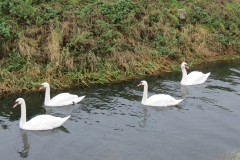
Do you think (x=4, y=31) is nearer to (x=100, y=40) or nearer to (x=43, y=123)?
(x=100, y=40)

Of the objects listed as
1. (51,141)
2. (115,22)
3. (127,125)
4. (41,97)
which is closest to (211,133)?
(127,125)

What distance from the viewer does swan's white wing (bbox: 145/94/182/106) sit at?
63.8ft

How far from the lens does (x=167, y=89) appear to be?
2205 cm

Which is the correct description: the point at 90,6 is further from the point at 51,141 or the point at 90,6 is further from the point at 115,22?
the point at 51,141

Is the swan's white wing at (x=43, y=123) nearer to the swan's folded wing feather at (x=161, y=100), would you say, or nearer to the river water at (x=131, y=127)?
the river water at (x=131, y=127)

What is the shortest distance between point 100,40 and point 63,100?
6162 millimetres

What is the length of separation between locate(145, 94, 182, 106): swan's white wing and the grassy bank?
3.98m

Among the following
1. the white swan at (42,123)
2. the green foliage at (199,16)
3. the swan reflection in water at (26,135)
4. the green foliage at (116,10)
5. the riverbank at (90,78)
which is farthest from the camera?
the green foliage at (199,16)

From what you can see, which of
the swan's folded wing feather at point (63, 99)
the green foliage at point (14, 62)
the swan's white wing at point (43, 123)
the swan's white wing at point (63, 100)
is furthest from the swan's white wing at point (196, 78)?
the swan's white wing at point (43, 123)

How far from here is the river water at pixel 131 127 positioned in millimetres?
14742

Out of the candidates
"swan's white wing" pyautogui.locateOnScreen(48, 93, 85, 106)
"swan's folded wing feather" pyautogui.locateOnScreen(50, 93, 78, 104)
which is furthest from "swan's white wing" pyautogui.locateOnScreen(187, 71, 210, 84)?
"swan's folded wing feather" pyautogui.locateOnScreen(50, 93, 78, 104)

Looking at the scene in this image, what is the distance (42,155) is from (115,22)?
13383 millimetres

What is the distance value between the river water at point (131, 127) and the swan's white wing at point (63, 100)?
213 millimetres

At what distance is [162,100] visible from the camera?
19.5 meters
